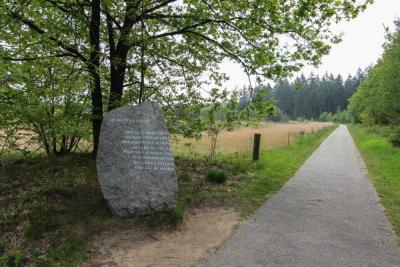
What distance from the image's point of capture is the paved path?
190 inches

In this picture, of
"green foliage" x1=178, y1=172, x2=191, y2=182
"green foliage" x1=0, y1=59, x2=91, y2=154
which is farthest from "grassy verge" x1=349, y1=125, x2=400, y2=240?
"green foliage" x1=0, y1=59, x2=91, y2=154

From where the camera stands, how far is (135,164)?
20.9 ft

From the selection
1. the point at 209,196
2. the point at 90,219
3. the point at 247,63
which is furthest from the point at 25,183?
the point at 247,63

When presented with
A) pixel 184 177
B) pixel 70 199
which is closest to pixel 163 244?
pixel 70 199

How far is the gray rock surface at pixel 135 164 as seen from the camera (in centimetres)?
630

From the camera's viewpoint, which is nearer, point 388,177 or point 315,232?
point 315,232

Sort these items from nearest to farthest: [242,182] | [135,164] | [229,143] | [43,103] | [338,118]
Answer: [43,103] < [135,164] < [242,182] < [229,143] < [338,118]

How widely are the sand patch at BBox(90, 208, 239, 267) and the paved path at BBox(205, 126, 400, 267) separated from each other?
299mm

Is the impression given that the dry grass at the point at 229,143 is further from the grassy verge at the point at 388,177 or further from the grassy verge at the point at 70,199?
the grassy verge at the point at 388,177

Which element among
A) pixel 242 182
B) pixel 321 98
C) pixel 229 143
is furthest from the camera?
pixel 321 98

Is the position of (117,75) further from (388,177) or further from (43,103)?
→ (388,177)

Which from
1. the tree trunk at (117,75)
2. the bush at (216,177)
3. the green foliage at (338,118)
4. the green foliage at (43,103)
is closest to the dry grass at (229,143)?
the bush at (216,177)

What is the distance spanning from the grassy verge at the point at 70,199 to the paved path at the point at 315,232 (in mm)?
745

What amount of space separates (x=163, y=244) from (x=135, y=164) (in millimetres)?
1607
